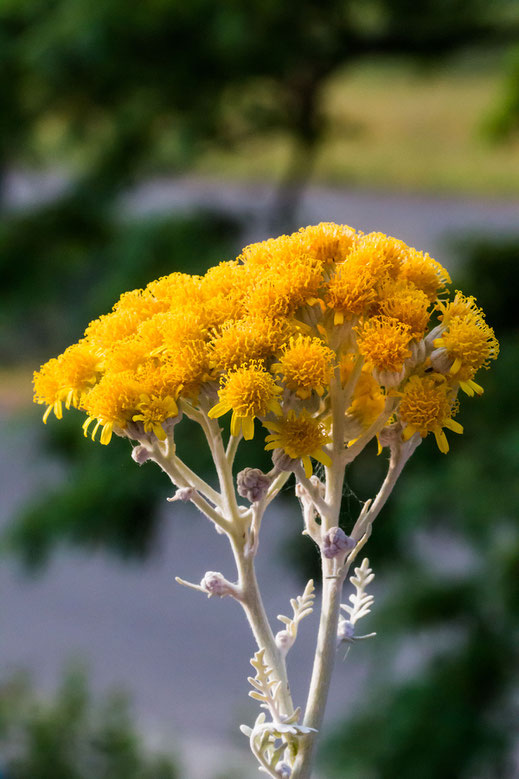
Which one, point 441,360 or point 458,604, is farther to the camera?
point 458,604

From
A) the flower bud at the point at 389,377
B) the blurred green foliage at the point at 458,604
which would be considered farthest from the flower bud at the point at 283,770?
the blurred green foliage at the point at 458,604

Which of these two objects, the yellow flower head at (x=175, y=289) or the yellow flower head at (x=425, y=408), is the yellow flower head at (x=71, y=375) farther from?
the yellow flower head at (x=425, y=408)

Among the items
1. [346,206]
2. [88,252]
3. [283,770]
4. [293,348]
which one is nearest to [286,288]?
[293,348]

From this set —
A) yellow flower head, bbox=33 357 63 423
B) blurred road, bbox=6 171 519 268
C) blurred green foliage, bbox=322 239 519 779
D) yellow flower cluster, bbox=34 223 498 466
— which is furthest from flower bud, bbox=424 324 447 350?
blurred road, bbox=6 171 519 268

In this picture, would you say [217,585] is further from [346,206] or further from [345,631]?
[346,206]

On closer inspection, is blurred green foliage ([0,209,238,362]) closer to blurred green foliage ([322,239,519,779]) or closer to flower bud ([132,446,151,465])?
blurred green foliage ([322,239,519,779])

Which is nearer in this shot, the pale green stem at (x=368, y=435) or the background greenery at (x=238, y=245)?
the pale green stem at (x=368, y=435)
